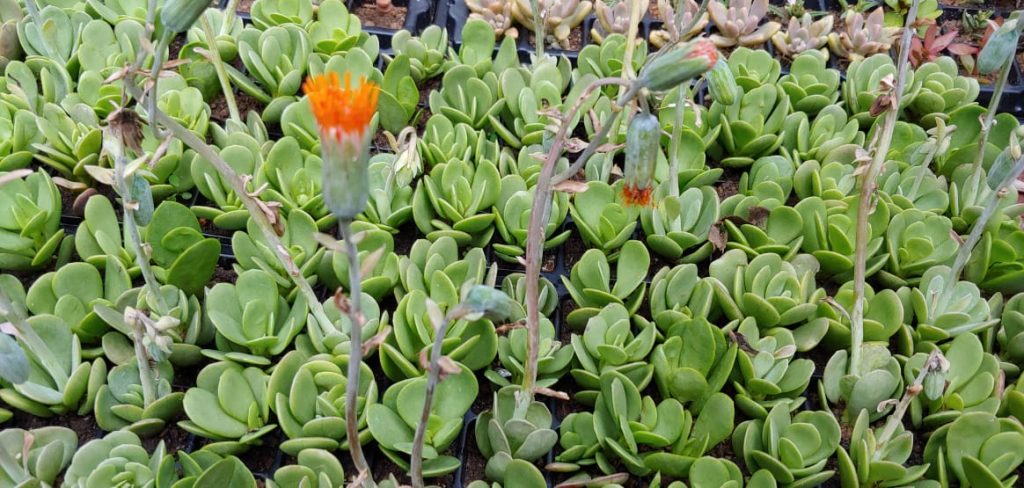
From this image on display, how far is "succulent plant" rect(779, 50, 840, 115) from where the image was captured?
2.32 meters

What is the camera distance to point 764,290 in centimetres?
185

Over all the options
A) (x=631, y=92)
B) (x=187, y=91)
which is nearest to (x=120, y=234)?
(x=187, y=91)

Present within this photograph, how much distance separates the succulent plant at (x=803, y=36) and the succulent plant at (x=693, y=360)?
133 centimetres

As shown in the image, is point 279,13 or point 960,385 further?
point 279,13

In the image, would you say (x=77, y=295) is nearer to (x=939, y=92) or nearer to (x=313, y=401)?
(x=313, y=401)

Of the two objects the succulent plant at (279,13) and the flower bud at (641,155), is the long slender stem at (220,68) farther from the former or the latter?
the flower bud at (641,155)

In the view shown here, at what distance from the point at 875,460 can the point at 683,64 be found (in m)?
0.95

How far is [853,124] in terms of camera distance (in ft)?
7.32

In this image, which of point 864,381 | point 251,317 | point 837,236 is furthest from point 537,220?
point 837,236

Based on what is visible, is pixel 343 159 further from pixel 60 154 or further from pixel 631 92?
pixel 60 154

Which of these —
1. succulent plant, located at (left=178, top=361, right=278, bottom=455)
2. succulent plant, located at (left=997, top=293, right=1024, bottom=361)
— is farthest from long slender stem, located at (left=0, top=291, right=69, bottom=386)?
succulent plant, located at (left=997, top=293, right=1024, bottom=361)

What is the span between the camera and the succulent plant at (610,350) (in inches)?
67.4

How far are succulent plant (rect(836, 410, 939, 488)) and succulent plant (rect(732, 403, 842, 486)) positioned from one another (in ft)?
0.13

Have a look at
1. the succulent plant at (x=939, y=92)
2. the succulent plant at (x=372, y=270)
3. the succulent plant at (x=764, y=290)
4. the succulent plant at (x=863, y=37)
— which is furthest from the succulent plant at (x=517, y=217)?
the succulent plant at (x=863, y=37)
